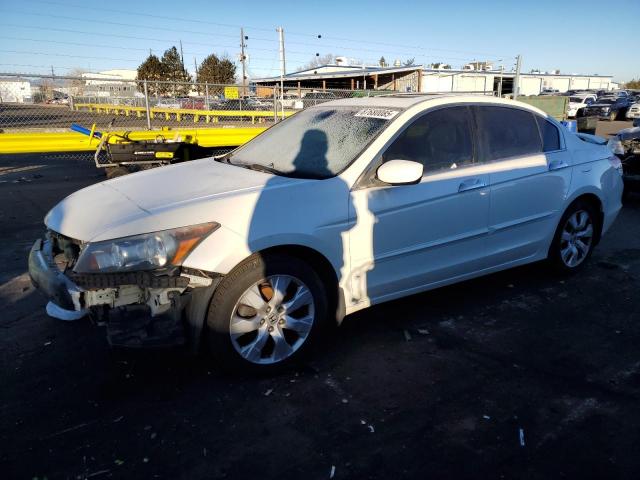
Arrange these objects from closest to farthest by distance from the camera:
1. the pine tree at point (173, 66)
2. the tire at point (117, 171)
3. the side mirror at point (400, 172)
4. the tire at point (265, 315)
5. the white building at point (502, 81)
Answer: the tire at point (265, 315) → the side mirror at point (400, 172) → the tire at point (117, 171) → the white building at point (502, 81) → the pine tree at point (173, 66)

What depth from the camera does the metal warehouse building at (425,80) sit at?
1297 inches

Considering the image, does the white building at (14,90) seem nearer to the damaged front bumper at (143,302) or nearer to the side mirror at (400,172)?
the damaged front bumper at (143,302)

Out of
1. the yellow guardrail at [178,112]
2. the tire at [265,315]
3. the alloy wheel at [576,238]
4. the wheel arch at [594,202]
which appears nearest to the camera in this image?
the tire at [265,315]

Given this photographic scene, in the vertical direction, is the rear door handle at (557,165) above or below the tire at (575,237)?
above

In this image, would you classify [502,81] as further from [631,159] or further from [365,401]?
[365,401]

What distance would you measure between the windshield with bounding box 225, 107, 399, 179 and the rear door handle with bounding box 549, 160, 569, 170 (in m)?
1.55

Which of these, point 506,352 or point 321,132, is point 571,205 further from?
point 321,132

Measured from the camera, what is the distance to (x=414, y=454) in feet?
8.11

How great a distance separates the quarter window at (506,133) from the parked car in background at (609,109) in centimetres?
2734

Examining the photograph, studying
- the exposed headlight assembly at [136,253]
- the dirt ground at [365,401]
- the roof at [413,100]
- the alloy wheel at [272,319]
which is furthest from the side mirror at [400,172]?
the exposed headlight assembly at [136,253]

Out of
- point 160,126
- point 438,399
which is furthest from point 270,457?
point 160,126

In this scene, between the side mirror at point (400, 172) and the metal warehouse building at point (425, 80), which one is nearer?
the side mirror at point (400, 172)

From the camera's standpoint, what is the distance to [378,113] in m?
3.70

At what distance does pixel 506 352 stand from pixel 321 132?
203 centimetres
